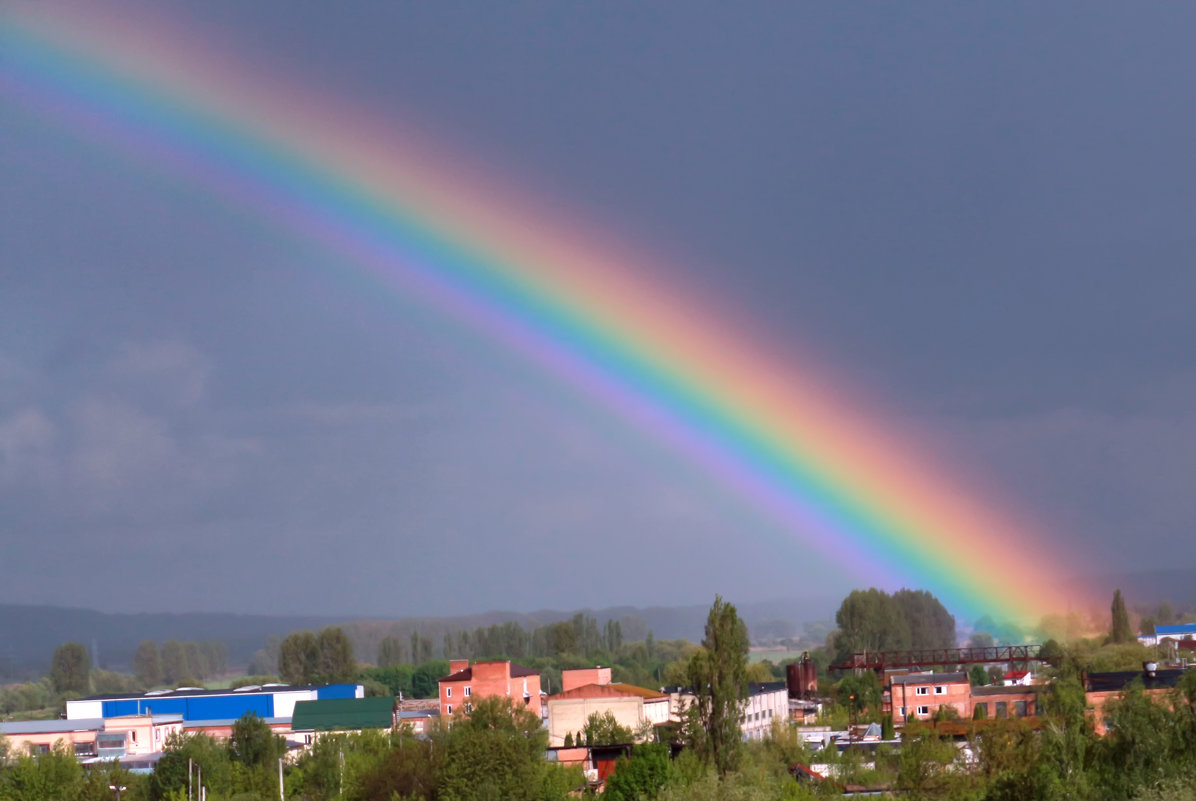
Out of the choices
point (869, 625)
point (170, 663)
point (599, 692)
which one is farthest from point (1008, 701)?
point (170, 663)

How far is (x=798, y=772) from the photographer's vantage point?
39.8 m

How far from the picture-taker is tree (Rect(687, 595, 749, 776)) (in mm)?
32781

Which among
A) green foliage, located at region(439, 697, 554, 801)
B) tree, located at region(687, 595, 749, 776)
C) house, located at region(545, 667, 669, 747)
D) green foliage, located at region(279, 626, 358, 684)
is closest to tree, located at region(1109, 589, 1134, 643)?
house, located at region(545, 667, 669, 747)

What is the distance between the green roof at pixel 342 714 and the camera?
204 feet

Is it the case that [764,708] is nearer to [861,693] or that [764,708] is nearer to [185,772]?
[861,693]

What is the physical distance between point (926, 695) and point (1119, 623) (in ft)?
121

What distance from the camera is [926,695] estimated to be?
5862 centimetres

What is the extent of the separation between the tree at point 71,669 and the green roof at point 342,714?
64.4 metres

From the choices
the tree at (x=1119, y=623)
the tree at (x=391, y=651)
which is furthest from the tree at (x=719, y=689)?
the tree at (x=391, y=651)

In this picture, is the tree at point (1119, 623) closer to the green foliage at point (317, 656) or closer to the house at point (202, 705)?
the house at point (202, 705)

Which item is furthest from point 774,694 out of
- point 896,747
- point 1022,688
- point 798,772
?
point 798,772

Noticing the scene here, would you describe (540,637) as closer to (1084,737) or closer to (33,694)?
(33,694)

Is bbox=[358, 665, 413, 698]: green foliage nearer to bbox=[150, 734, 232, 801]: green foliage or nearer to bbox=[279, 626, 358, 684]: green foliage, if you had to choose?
bbox=[279, 626, 358, 684]: green foliage

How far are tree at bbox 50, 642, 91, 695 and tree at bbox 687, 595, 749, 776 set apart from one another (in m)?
101
